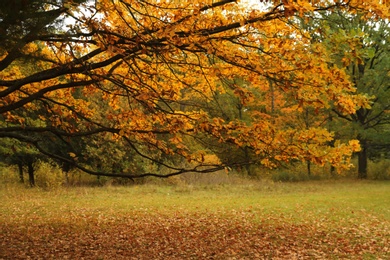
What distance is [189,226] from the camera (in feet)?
34.1

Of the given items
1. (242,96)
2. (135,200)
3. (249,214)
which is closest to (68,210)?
(135,200)

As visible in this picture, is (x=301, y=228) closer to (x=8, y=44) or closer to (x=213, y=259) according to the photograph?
(x=213, y=259)

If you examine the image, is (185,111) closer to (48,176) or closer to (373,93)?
(48,176)

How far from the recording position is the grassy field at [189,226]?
7.58 metres

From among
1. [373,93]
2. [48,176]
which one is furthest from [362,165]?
[48,176]

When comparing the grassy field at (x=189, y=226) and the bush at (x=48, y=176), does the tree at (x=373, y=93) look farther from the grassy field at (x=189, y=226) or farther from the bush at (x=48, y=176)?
the bush at (x=48, y=176)

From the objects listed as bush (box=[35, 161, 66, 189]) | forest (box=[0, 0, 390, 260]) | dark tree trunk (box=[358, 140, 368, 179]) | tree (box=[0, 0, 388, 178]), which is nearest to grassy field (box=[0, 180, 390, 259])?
forest (box=[0, 0, 390, 260])

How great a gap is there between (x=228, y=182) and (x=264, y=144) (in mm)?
16745

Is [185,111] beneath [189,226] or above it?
above

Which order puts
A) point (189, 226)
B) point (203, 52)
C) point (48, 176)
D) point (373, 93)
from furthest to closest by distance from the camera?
point (373, 93), point (48, 176), point (189, 226), point (203, 52)

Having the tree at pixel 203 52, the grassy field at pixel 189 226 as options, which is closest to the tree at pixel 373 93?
the grassy field at pixel 189 226

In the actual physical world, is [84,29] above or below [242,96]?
above

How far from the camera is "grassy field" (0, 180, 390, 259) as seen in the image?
7582 millimetres

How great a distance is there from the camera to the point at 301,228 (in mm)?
10023
